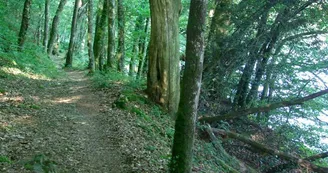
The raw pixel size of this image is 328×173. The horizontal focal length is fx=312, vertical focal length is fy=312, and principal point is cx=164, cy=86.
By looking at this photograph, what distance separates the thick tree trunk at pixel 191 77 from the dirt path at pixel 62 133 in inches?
66.2

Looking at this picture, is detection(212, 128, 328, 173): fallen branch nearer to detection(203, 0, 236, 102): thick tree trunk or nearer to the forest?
the forest

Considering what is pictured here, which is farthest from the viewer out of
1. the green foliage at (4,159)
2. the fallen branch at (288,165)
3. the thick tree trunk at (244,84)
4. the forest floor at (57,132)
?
the thick tree trunk at (244,84)

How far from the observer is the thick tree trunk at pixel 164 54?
36.7ft

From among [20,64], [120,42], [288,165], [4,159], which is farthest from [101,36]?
[4,159]

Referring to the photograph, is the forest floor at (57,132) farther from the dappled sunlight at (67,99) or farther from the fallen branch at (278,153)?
the fallen branch at (278,153)

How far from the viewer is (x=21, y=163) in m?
5.68

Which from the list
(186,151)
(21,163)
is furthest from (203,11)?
(21,163)

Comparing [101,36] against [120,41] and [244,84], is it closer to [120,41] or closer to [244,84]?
[120,41]

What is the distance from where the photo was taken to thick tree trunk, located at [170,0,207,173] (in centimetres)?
550

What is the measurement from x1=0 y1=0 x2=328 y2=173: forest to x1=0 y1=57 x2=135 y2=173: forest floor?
3 centimetres

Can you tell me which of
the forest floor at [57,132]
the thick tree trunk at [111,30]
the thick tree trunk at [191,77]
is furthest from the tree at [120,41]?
the thick tree trunk at [191,77]

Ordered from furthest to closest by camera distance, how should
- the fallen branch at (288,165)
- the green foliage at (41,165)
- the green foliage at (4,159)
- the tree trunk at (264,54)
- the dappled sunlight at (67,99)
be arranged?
the tree trunk at (264,54)
the dappled sunlight at (67,99)
the fallen branch at (288,165)
the green foliage at (4,159)
the green foliage at (41,165)

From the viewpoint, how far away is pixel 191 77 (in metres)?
5.57

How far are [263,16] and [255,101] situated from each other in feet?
12.2
